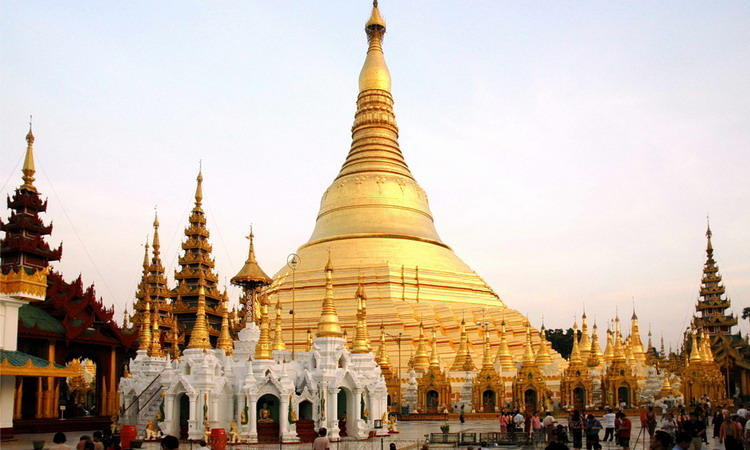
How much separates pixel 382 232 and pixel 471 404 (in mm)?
16148

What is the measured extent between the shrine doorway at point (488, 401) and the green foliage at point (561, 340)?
3627 cm

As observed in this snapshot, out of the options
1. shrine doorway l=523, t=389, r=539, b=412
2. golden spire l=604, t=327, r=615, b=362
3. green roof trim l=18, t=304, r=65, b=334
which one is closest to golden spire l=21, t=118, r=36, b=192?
green roof trim l=18, t=304, r=65, b=334

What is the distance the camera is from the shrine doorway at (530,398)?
125ft

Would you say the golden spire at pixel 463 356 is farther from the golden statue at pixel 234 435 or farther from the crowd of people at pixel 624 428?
the golden statue at pixel 234 435

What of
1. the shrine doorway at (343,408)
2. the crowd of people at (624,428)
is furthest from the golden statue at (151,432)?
the crowd of people at (624,428)

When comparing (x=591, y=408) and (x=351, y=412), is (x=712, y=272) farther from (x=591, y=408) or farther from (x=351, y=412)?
(x=351, y=412)

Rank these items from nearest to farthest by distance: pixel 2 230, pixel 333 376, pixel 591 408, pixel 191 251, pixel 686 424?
pixel 686 424 → pixel 333 376 → pixel 2 230 → pixel 591 408 → pixel 191 251

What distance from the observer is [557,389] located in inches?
1549

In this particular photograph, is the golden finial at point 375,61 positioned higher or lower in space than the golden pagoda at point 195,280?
higher

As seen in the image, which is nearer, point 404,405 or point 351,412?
point 351,412

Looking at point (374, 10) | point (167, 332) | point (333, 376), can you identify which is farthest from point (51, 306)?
point (374, 10)

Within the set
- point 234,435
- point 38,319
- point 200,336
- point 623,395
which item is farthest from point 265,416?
point 623,395

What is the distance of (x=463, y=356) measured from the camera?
4156 cm

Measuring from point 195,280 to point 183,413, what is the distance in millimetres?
22403
